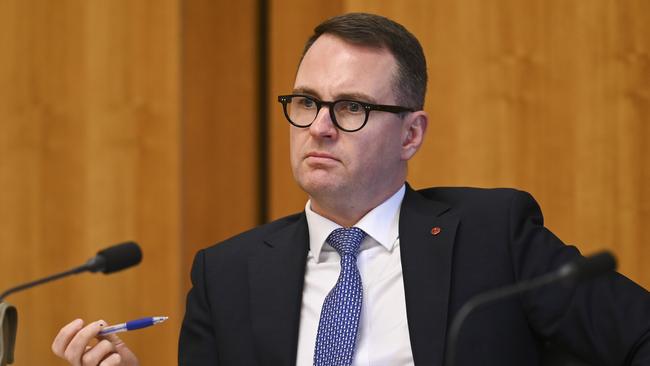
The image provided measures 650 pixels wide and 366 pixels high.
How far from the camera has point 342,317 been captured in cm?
198

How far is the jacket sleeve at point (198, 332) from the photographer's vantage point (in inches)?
82.7

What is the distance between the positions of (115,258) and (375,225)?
0.66m

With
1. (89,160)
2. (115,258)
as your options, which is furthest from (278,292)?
(89,160)

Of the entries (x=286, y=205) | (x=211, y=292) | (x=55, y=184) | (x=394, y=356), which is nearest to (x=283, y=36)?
(x=286, y=205)

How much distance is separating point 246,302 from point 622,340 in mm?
752

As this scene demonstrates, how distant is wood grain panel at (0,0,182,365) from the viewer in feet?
10.3

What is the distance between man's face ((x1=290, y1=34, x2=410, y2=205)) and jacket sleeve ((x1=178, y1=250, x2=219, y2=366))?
12.6 inches

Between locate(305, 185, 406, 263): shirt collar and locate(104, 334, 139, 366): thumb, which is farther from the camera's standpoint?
locate(305, 185, 406, 263): shirt collar

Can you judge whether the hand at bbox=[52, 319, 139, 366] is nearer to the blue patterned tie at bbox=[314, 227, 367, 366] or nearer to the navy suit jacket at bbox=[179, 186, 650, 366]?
the navy suit jacket at bbox=[179, 186, 650, 366]

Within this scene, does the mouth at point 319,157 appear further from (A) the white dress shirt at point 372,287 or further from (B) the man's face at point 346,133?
(A) the white dress shirt at point 372,287

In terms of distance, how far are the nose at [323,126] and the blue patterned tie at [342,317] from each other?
231 mm

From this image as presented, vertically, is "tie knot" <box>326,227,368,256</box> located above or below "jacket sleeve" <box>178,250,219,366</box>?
above

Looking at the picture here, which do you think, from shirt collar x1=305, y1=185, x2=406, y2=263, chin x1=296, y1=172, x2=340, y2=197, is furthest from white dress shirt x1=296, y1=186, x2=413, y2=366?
chin x1=296, y1=172, x2=340, y2=197

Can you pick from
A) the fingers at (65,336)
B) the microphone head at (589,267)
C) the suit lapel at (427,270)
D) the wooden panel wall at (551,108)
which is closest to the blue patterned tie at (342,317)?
the suit lapel at (427,270)
